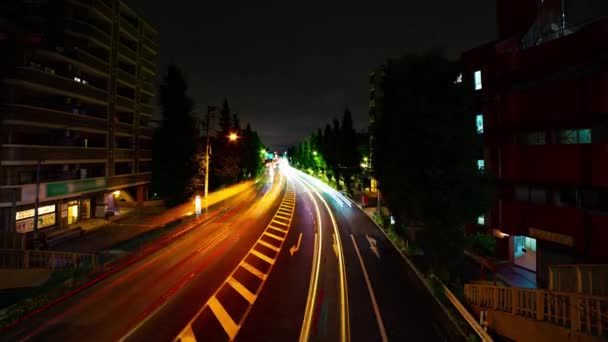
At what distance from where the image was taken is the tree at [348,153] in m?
49.3

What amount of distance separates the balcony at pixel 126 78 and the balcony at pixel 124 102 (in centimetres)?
193

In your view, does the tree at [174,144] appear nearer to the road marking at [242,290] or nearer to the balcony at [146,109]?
the balcony at [146,109]

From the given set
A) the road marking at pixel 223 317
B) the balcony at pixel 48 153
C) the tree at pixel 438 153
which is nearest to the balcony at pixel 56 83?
the balcony at pixel 48 153

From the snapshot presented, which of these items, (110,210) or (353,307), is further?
(110,210)

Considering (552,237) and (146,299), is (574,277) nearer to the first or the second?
(552,237)

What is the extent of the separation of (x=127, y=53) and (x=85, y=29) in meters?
6.29

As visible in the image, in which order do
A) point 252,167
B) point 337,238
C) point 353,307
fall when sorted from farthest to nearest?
point 252,167 < point 337,238 < point 353,307

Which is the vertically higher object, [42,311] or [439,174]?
[439,174]

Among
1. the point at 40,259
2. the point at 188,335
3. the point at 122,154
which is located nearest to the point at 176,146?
the point at 122,154

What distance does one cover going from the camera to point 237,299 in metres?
11.8

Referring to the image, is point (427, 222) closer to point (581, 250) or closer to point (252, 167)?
point (581, 250)

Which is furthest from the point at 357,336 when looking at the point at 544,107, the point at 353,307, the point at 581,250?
the point at 544,107

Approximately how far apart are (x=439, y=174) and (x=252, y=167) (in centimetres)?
6269

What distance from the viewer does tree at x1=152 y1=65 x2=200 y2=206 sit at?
3241 cm
